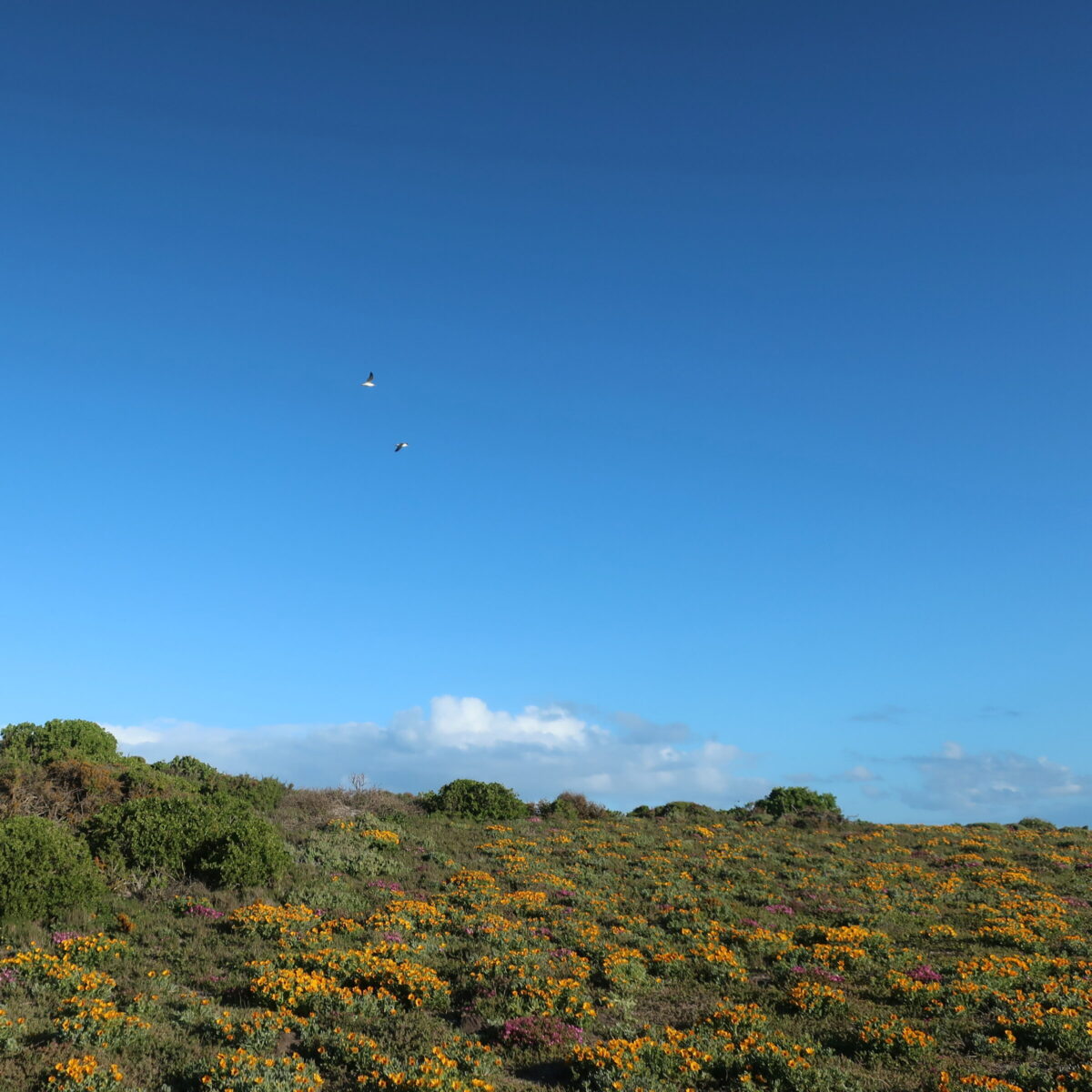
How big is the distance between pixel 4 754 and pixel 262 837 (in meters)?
21.9

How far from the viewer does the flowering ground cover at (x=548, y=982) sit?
43.7ft

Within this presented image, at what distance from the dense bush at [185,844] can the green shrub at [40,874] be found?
9.92 feet

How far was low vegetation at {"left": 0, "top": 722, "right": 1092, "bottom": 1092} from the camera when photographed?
44.2ft

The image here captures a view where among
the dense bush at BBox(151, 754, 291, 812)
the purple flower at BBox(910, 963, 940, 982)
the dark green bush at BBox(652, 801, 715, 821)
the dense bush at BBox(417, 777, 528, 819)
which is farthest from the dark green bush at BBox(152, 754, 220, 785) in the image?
the purple flower at BBox(910, 963, 940, 982)

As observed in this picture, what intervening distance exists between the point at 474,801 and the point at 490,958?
80.5 ft

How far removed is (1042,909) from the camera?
26562 mm

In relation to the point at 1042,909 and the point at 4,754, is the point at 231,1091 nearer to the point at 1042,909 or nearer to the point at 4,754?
the point at 1042,909

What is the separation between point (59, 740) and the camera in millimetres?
41312

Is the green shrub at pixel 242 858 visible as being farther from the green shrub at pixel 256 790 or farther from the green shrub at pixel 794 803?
the green shrub at pixel 794 803

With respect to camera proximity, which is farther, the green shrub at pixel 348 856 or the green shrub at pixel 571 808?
the green shrub at pixel 571 808

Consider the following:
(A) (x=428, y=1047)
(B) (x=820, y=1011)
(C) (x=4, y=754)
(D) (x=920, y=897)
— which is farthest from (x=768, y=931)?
(C) (x=4, y=754)

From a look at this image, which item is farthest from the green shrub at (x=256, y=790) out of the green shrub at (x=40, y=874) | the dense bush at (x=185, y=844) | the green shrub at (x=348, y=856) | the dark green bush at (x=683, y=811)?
the dark green bush at (x=683, y=811)

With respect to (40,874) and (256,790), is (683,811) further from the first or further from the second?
(40,874)

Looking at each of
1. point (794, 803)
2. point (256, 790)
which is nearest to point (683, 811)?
point (794, 803)
